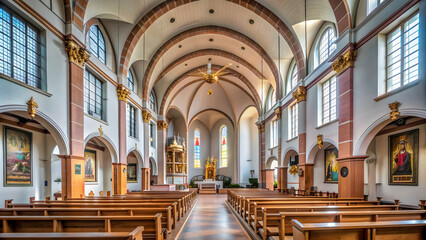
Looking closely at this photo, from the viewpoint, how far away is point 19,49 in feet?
25.1

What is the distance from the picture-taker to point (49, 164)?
11516 millimetres

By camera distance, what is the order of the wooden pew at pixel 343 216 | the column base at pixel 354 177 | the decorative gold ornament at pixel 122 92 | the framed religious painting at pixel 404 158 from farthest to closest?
the decorative gold ornament at pixel 122 92 → the column base at pixel 354 177 → the framed religious painting at pixel 404 158 → the wooden pew at pixel 343 216

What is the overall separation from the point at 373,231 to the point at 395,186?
777cm

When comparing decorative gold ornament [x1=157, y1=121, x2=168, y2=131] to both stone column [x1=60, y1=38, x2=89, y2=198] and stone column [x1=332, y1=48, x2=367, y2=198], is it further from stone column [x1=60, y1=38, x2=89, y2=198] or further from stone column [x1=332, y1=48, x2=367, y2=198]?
stone column [x1=332, y1=48, x2=367, y2=198]

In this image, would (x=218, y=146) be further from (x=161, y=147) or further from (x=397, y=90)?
(x=397, y=90)

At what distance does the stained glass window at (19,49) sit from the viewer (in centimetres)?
714

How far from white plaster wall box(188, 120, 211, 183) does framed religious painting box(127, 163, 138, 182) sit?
39.6 feet

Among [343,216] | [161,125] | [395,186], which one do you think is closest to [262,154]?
[161,125]

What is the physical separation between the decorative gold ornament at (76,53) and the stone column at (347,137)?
32.2ft

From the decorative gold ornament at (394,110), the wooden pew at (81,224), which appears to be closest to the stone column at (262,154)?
the decorative gold ornament at (394,110)

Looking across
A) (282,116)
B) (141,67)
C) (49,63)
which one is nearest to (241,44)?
(282,116)

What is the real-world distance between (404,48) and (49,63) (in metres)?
11.0

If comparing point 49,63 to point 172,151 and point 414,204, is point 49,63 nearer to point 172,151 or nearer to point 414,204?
point 414,204

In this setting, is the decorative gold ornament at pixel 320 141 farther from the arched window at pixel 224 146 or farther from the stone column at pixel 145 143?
the arched window at pixel 224 146
